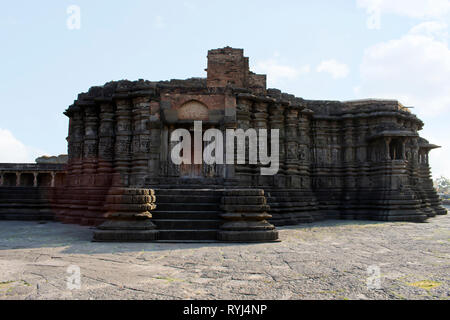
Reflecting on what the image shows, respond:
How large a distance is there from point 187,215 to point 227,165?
4471mm

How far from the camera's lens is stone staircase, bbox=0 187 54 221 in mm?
15250

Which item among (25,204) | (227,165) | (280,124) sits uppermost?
(280,124)

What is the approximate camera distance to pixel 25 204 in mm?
15539

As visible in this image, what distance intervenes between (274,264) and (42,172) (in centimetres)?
3819

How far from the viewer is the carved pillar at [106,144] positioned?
14.4 metres

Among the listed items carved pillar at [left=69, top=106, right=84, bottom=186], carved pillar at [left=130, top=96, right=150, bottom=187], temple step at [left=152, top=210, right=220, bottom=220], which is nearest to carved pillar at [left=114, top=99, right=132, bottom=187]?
carved pillar at [left=130, top=96, right=150, bottom=187]

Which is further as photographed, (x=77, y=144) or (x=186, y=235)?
(x=77, y=144)

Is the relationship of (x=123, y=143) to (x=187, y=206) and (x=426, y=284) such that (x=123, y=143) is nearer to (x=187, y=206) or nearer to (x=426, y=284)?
(x=187, y=206)

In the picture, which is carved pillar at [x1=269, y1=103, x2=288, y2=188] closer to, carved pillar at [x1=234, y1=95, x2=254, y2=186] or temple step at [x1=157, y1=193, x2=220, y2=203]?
carved pillar at [x1=234, y1=95, x2=254, y2=186]

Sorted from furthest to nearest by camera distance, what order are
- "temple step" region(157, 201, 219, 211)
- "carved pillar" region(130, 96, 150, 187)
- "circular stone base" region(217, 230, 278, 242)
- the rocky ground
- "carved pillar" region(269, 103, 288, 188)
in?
"carved pillar" region(269, 103, 288, 188) → "carved pillar" region(130, 96, 150, 187) → "temple step" region(157, 201, 219, 211) → "circular stone base" region(217, 230, 278, 242) → the rocky ground

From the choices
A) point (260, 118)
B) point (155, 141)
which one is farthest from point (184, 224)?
point (260, 118)

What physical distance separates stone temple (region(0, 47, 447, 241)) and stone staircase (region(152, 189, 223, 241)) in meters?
0.03

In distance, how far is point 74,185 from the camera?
15484mm
